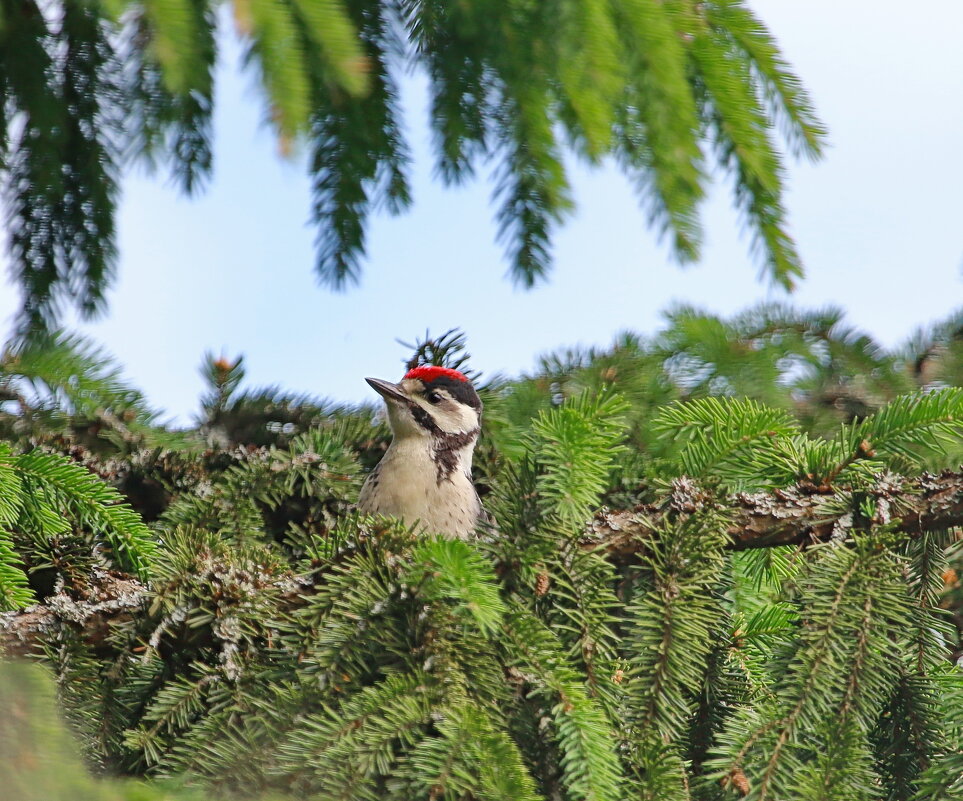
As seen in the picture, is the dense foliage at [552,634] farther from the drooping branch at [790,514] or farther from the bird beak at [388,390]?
the bird beak at [388,390]

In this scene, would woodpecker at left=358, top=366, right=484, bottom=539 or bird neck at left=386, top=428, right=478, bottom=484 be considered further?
bird neck at left=386, top=428, right=478, bottom=484

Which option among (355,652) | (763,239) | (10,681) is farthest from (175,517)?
(763,239)

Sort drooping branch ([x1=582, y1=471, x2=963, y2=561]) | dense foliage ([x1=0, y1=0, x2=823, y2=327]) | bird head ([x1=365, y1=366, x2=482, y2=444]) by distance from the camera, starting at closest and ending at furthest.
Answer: dense foliage ([x1=0, y1=0, x2=823, y2=327]) < drooping branch ([x1=582, y1=471, x2=963, y2=561]) < bird head ([x1=365, y1=366, x2=482, y2=444])

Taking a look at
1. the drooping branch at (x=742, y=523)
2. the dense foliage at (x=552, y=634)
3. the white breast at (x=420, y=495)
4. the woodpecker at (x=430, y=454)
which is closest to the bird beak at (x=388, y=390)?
the woodpecker at (x=430, y=454)

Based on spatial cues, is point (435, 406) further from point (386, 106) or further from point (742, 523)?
point (742, 523)

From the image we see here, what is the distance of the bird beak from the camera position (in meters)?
3.63

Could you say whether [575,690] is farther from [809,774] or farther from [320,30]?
[320,30]

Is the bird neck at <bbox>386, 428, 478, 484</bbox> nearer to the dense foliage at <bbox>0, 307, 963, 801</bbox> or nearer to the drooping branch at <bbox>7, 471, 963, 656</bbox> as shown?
the dense foliage at <bbox>0, 307, 963, 801</bbox>

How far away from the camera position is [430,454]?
347cm

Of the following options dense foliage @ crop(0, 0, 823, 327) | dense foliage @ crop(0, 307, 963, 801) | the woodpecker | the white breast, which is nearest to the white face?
the woodpecker

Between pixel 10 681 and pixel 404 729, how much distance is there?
2.12ft

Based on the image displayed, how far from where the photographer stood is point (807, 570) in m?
1.92

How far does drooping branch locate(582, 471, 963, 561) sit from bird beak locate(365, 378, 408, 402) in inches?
67.1

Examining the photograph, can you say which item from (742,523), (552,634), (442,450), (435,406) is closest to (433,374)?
(435,406)
